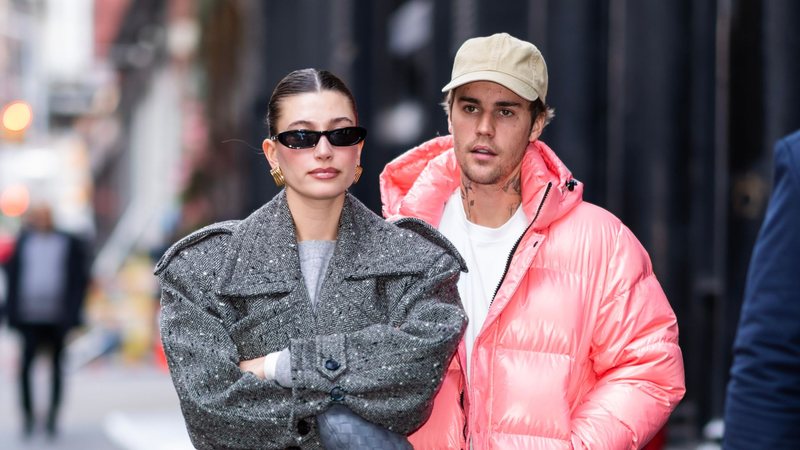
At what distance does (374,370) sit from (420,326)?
146mm

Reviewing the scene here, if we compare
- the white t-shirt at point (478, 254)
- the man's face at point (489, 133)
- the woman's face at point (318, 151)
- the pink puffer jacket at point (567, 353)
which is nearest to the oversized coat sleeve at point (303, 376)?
the woman's face at point (318, 151)

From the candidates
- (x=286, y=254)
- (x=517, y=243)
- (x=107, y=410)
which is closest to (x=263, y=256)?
(x=286, y=254)

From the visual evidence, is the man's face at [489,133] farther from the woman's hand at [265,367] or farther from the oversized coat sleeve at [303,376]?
the woman's hand at [265,367]

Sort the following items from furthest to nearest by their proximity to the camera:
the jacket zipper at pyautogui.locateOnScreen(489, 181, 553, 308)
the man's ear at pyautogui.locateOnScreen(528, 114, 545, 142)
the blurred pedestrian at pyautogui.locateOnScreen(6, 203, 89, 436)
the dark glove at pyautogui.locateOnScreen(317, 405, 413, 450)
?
the blurred pedestrian at pyautogui.locateOnScreen(6, 203, 89, 436) < the man's ear at pyautogui.locateOnScreen(528, 114, 545, 142) < the jacket zipper at pyautogui.locateOnScreen(489, 181, 553, 308) < the dark glove at pyautogui.locateOnScreen(317, 405, 413, 450)

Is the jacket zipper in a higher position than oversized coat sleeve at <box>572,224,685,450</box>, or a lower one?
higher

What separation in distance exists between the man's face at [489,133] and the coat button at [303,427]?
38.1 inches

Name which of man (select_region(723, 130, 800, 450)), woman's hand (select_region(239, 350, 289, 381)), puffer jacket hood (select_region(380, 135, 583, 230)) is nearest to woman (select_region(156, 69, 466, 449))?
woman's hand (select_region(239, 350, 289, 381))

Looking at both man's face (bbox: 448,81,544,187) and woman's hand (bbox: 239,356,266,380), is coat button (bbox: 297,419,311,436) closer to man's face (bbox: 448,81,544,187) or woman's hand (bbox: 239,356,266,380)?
woman's hand (bbox: 239,356,266,380)

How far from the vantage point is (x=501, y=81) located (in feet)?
11.9

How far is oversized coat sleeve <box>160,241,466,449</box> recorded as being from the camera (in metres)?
2.99

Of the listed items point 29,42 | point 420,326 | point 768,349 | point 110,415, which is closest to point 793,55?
point 420,326

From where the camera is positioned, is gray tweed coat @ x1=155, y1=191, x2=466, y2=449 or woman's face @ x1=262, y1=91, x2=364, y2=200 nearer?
gray tweed coat @ x1=155, y1=191, x2=466, y2=449

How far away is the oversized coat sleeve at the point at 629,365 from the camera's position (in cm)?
343

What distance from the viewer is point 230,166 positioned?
972 inches
